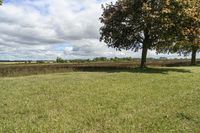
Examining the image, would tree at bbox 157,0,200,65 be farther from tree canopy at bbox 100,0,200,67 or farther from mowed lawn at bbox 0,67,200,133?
mowed lawn at bbox 0,67,200,133

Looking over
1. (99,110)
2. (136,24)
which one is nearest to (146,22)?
(136,24)

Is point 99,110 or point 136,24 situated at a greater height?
point 136,24

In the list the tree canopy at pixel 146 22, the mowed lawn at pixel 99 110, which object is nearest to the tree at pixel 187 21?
the tree canopy at pixel 146 22

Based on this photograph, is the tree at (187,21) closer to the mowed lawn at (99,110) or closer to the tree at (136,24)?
the tree at (136,24)

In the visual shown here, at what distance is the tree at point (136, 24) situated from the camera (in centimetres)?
4053

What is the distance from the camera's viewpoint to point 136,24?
141 feet

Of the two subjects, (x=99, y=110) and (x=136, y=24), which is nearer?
(x=99, y=110)

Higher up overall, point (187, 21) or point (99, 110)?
point (187, 21)

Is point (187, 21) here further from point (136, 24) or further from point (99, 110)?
point (99, 110)

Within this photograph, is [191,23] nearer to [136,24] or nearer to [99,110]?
[136,24]

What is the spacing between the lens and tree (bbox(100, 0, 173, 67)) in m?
40.5

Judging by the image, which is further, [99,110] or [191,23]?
[191,23]

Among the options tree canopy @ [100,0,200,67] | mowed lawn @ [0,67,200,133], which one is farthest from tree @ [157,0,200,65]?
mowed lawn @ [0,67,200,133]

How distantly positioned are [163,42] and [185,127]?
3418 cm
